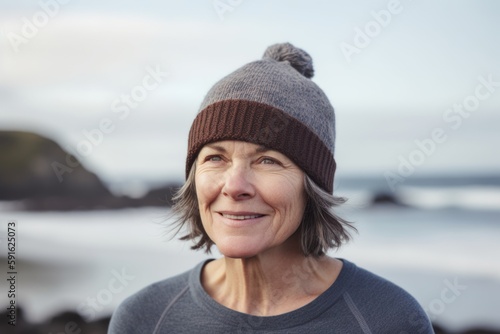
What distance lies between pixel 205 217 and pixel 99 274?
636 centimetres

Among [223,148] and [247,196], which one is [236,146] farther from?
[247,196]

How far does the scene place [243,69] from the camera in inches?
106

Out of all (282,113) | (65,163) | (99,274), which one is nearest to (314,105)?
(282,113)

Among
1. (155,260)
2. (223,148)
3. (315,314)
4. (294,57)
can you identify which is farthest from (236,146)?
(155,260)

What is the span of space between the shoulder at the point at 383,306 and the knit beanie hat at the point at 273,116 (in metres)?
0.37

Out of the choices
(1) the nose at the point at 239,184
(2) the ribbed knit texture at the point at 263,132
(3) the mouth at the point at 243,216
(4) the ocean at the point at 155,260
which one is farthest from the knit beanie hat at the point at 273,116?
(4) the ocean at the point at 155,260

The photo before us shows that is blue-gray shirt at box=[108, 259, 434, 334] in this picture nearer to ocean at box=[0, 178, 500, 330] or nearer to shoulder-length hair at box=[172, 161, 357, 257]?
shoulder-length hair at box=[172, 161, 357, 257]

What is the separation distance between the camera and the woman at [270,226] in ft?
8.22

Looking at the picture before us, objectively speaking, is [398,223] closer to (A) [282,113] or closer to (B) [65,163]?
(B) [65,163]

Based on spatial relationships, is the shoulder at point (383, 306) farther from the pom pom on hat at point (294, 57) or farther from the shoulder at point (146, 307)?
the pom pom on hat at point (294, 57)

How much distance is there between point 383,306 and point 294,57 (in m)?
0.97

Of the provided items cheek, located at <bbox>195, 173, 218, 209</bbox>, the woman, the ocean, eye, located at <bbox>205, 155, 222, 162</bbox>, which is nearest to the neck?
the woman

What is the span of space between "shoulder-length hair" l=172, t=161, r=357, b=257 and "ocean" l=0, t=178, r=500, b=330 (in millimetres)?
4177

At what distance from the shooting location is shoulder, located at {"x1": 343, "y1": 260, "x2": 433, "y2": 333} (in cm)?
256
